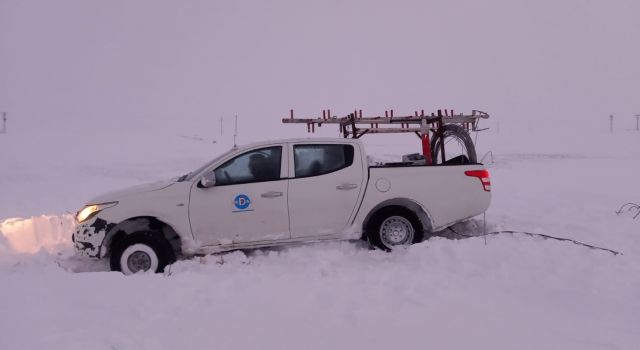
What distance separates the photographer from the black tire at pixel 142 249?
5.89m

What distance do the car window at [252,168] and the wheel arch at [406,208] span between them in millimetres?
1309

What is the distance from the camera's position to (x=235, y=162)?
6328 millimetres

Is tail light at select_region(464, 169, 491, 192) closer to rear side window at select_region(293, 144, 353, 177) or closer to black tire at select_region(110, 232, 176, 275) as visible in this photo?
rear side window at select_region(293, 144, 353, 177)

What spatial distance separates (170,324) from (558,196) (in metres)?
10.1

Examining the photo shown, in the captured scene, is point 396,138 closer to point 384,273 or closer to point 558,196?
point 558,196

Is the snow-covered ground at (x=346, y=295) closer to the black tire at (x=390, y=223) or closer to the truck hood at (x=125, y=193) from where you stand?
the black tire at (x=390, y=223)

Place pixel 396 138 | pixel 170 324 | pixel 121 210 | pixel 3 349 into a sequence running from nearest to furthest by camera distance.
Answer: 1. pixel 3 349
2. pixel 170 324
3. pixel 121 210
4. pixel 396 138

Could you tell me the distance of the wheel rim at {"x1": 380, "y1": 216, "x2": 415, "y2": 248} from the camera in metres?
6.64

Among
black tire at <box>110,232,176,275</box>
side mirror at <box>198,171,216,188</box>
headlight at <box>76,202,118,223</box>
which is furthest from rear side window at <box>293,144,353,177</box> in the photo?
headlight at <box>76,202,118,223</box>

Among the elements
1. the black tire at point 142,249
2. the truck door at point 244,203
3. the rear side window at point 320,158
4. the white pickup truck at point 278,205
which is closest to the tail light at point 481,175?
the white pickup truck at point 278,205

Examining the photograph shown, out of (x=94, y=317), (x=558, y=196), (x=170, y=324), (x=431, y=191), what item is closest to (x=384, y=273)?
(x=431, y=191)

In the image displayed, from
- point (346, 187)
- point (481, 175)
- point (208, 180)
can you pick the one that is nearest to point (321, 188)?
point (346, 187)

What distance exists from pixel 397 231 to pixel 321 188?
118 cm

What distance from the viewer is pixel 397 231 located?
6.68m
